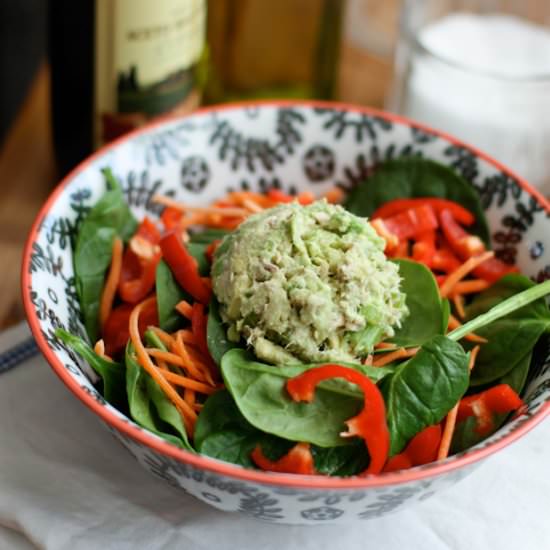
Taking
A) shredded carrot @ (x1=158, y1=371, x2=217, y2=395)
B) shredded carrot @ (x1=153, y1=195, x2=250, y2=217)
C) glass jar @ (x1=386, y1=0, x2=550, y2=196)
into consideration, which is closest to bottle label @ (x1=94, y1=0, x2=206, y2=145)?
shredded carrot @ (x1=153, y1=195, x2=250, y2=217)

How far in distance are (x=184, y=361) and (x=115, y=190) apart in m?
0.50

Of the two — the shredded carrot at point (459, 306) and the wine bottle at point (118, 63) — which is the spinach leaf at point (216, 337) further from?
the wine bottle at point (118, 63)

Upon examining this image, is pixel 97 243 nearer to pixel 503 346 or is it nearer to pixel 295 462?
pixel 295 462

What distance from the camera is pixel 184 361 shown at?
1.53 meters

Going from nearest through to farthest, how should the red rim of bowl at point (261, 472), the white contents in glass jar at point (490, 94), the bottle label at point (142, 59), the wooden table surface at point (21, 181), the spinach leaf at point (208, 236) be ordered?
the red rim of bowl at point (261, 472), the spinach leaf at point (208, 236), the bottle label at point (142, 59), the wooden table surface at point (21, 181), the white contents in glass jar at point (490, 94)

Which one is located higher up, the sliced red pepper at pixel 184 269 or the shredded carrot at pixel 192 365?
the sliced red pepper at pixel 184 269

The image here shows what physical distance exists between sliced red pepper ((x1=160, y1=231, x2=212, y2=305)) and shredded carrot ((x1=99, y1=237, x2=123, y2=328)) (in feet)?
0.45

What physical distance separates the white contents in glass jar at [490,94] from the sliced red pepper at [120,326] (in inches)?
47.1

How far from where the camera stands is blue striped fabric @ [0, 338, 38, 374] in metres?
1.85

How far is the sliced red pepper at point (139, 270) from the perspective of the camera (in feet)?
5.67

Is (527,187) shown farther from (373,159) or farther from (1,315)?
(1,315)

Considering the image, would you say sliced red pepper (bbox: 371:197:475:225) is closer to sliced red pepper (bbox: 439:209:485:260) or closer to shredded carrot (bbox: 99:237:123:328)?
sliced red pepper (bbox: 439:209:485:260)

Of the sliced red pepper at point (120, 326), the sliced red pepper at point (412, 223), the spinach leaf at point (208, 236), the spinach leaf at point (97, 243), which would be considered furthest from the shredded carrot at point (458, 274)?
the spinach leaf at point (97, 243)

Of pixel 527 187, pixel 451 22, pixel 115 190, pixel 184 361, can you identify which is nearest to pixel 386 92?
pixel 451 22
